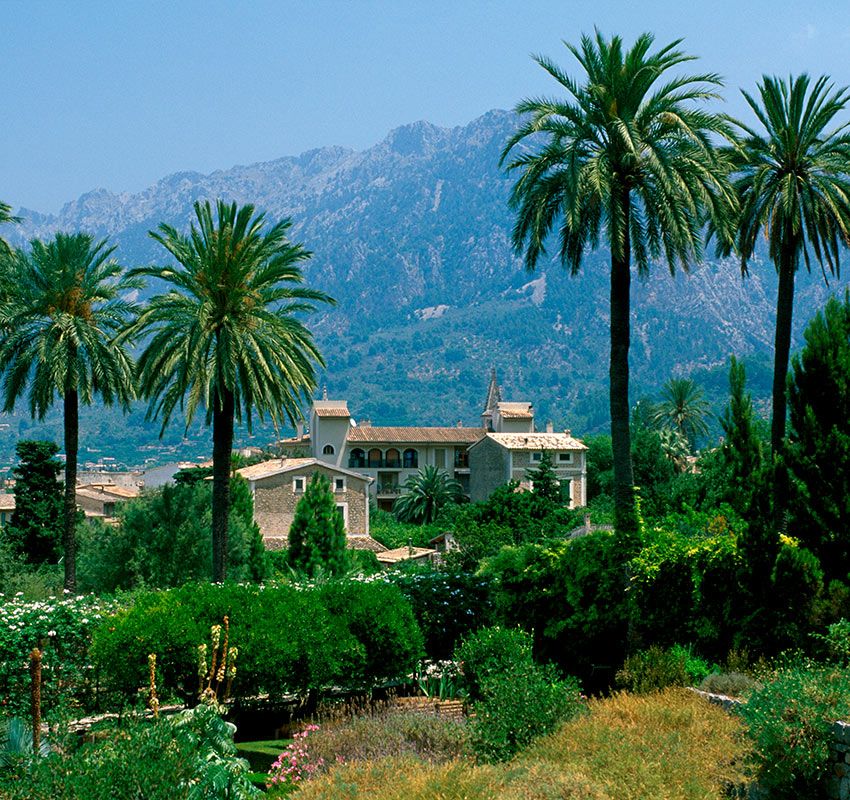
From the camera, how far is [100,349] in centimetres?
2969

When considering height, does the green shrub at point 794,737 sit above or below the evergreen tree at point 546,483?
above

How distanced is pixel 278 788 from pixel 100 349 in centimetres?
2019

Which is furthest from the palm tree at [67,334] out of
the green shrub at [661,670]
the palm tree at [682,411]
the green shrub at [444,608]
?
the palm tree at [682,411]

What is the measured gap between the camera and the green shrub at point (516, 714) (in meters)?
12.4

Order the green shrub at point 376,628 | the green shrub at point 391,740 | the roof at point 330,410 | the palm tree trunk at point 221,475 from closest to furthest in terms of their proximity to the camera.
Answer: the green shrub at point 391,740 < the green shrub at point 376,628 < the palm tree trunk at point 221,475 < the roof at point 330,410

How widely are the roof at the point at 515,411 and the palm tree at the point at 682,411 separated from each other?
35.4 feet

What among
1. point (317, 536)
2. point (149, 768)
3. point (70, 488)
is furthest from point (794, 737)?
point (317, 536)

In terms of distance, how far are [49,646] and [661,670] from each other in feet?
35.3

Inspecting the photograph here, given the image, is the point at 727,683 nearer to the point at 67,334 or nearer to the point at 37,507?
the point at 67,334

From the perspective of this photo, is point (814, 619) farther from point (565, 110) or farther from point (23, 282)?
point (23, 282)

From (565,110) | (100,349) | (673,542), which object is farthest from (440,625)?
(100,349)

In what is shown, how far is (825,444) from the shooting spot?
15.9 meters

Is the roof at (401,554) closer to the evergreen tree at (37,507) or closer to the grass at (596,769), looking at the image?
the evergreen tree at (37,507)

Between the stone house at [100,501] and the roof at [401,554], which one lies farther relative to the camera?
the stone house at [100,501]
